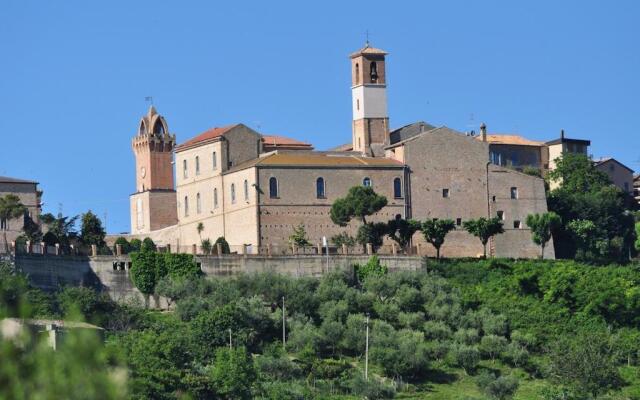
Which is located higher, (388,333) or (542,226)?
(542,226)

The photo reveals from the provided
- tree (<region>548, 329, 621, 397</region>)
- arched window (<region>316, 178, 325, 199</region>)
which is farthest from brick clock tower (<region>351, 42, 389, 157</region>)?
tree (<region>548, 329, 621, 397</region>)

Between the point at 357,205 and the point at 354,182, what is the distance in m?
2.85

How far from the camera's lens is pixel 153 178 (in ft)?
227

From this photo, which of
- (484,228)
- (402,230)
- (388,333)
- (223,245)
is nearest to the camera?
(388,333)

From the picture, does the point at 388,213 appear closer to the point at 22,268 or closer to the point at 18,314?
the point at 22,268

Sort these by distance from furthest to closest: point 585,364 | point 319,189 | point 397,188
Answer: point 397,188
point 319,189
point 585,364

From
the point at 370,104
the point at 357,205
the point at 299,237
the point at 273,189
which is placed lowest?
the point at 299,237

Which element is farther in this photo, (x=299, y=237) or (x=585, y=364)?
(x=299, y=237)

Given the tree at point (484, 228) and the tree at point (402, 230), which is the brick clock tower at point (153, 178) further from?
the tree at point (484, 228)

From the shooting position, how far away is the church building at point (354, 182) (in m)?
57.5

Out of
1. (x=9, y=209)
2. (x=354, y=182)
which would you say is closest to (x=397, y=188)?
(x=354, y=182)

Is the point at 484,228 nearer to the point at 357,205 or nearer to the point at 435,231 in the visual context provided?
the point at 435,231

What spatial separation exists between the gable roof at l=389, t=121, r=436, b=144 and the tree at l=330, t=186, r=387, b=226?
248 inches

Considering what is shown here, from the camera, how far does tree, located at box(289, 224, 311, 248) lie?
56.1 m
